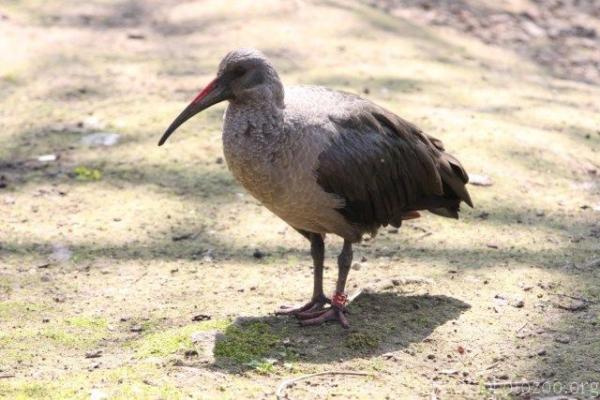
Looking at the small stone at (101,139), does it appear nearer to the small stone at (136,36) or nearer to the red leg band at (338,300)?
the small stone at (136,36)

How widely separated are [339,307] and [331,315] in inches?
2.7

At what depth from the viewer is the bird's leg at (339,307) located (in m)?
5.46

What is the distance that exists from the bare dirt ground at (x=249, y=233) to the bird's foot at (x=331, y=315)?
6 cm

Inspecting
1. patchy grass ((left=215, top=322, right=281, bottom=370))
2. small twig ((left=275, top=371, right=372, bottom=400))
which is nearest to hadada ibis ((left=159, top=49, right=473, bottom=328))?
patchy grass ((left=215, top=322, right=281, bottom=370))

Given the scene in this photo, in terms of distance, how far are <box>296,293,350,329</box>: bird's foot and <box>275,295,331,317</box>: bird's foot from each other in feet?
0.15

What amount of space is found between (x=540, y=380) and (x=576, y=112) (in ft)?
16.2

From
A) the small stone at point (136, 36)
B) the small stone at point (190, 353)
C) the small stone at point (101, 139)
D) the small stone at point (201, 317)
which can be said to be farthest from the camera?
the small stone at point (136, 36)

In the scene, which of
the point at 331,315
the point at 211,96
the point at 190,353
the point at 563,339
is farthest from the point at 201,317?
the point at 563,339

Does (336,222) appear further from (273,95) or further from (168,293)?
(168,293)

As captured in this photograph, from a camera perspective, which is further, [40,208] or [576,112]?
[576,112]

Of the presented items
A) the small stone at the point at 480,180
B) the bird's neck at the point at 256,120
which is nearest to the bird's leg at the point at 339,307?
the bird's neck at the point at 256,120

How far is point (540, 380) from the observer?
4.85 metres

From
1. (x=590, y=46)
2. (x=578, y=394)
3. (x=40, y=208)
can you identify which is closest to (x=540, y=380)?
(x=578, y=394)

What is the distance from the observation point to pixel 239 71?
5.27 metres
